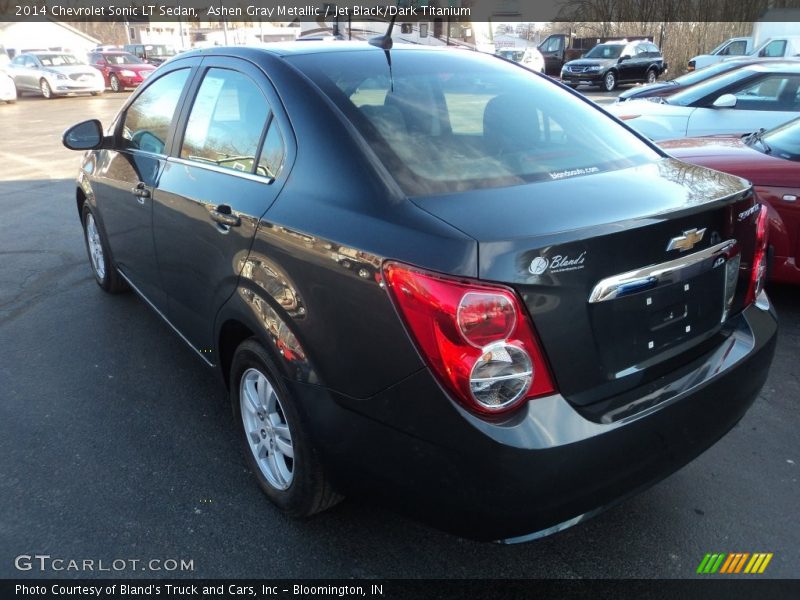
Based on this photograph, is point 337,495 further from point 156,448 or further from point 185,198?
point 185,198

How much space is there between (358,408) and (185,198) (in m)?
1.45

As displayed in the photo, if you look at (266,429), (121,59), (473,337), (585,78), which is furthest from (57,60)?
(473,337)

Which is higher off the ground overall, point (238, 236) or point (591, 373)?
point (238, 236)

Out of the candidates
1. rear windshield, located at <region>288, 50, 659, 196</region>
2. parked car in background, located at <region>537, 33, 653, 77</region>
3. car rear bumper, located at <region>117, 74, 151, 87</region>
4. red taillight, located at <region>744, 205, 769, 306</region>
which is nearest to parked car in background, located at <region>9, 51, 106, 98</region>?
car rear bumper, located at <region>117, 74, 151, 87</region>

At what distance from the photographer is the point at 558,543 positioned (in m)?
2.49

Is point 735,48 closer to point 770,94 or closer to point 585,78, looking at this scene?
point 585,78

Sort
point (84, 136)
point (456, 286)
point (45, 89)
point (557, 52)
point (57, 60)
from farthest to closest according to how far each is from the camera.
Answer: point (557, 52) → point (57, 60) → point (45, 89) → point (84, 136) → point (456, 286)

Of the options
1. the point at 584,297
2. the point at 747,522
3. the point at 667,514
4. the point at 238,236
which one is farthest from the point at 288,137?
the point at 747,522

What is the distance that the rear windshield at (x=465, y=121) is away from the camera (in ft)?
7.52

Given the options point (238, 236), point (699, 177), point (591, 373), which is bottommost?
point (591, 373)

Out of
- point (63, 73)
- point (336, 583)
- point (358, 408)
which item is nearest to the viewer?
point (358, 408)

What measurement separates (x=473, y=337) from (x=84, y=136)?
322 cm

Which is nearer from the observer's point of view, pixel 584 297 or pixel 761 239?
pixel 584 297

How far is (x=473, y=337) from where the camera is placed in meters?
1.80
